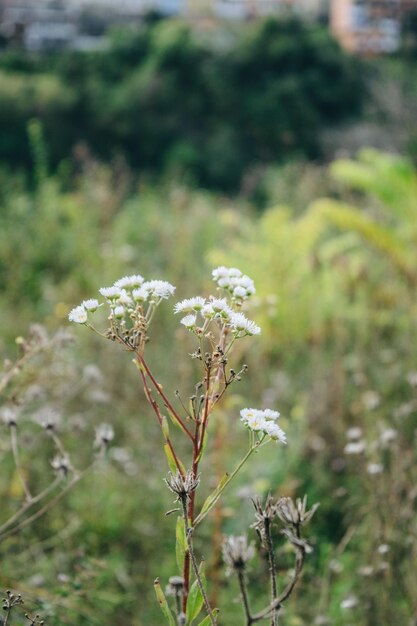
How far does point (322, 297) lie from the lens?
4.51 meters

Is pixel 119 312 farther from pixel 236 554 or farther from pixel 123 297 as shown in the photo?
pixel 236 554

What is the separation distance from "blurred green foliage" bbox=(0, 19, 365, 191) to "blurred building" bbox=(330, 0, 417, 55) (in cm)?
325

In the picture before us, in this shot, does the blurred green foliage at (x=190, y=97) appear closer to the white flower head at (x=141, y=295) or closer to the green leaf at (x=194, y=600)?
the white flower head at (x=141, y=295)

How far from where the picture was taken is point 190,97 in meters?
12.6

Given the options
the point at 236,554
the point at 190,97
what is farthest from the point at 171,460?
the point at 190,97

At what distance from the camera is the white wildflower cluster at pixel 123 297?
108 cm

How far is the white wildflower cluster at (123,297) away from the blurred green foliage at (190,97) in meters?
9.93

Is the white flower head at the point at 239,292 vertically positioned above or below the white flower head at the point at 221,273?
below

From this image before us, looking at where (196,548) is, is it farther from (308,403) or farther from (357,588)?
(308,403)

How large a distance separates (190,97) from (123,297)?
12.1m

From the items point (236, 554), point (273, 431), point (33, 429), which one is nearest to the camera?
point (236, 554)

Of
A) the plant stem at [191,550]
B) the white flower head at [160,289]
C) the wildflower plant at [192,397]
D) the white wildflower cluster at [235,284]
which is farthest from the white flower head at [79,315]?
the plant stem at [191,550]

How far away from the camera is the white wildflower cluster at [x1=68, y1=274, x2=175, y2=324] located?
42.6 inches

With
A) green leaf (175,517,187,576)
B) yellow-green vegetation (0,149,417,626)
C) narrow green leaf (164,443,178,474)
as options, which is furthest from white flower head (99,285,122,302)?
yellow-green vegetation (0,149,417,626)
